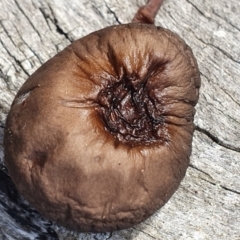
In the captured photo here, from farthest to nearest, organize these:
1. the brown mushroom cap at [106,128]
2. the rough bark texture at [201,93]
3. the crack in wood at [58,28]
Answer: the crack in wood at [58,28] < the rough bark texture at [201,93] < the brown mushroom cap at [106,128]

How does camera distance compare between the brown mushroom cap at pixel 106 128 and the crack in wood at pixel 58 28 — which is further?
the crack in wood at pixel 58 28

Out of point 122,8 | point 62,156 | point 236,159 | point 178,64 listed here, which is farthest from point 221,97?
point 62,156

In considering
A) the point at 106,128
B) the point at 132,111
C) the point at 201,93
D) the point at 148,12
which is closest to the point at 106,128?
the point at 106,128

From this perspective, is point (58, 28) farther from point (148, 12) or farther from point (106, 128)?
point (106, 128)

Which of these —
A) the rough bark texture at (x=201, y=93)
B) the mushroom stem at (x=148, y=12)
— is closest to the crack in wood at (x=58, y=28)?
the rough bark texture at (x=201, y=93)

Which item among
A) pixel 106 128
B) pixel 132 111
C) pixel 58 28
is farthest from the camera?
pixel 58 28

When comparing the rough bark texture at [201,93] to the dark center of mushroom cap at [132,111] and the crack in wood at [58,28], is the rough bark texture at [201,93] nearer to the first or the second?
the crack in wood at [58,28]

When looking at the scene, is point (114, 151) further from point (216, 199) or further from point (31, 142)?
point (216, 199)
